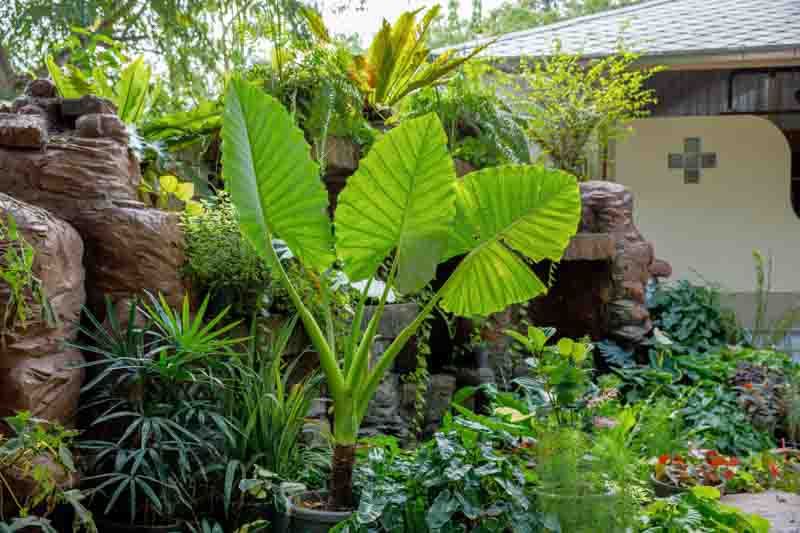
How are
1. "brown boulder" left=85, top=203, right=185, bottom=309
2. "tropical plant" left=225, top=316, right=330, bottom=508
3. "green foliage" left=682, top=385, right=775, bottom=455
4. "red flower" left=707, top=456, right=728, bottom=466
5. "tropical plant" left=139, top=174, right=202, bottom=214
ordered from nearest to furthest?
"tropical plant" left=225, top=316, right=330, bottom=508 < "brown boulder" left=85, top=203, right=185, bottom=309 < "red flower" left=707, top=456, right=728, bottom=466 < "tropical plant" left=139, top=174, right=202, bottom=214 < "green foliage" left=682, top=385, right=775, bottom=455

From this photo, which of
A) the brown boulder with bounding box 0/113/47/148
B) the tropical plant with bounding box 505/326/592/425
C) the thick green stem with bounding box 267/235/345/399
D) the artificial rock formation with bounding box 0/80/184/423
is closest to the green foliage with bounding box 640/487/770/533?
the tropical plant with bounding box 505/326/592/425

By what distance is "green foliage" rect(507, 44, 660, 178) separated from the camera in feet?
30.4

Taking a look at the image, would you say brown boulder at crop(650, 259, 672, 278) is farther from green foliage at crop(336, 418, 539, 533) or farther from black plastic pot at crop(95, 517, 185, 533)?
black plastic pot at crop(95, 517, 185, 533)

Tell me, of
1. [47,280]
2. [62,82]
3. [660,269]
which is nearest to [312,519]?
[47,280]

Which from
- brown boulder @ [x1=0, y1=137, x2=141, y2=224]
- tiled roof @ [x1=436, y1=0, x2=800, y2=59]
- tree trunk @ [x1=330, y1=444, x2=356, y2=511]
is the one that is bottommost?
tree trunk @ [x1=330, y1=444, x2=356, y2=511]

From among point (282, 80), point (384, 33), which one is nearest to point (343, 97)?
point (282, 80)

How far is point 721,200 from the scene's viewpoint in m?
10.7

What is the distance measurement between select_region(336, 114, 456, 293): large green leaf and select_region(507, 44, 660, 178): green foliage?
17.7ft

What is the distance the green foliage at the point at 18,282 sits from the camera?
3.34m

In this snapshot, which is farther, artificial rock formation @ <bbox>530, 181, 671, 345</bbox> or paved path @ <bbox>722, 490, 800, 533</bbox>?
artificial rock formation @ <bbox>530, 181, 671, 345</bbox>

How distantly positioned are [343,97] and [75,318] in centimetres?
320

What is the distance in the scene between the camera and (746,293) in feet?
→ 34.7

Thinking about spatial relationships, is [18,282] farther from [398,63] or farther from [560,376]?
[398,63]

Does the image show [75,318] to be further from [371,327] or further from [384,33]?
[384,33]
